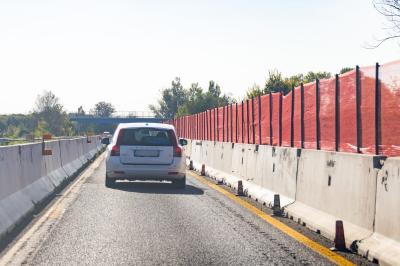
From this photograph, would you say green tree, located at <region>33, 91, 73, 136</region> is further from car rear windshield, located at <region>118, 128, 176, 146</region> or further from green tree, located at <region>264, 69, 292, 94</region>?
car rear windshield, located at <region>118, 128, 176, 146</region>

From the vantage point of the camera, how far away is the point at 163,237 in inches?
340

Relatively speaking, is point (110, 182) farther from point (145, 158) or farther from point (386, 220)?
point (386, 220)

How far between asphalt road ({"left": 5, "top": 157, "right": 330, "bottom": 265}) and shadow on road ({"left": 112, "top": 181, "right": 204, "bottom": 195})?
1.85 meters

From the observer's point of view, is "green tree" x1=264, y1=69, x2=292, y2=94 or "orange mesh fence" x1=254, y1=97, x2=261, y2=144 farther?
"green tree" x1=264, y1=69, x2=292, y2=94

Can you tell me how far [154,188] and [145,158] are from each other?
0.75 meters

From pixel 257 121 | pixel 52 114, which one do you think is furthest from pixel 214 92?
pixel 257 121

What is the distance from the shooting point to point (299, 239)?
848 centimetres

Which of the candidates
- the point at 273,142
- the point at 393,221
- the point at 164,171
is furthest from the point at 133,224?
the point at 273,142

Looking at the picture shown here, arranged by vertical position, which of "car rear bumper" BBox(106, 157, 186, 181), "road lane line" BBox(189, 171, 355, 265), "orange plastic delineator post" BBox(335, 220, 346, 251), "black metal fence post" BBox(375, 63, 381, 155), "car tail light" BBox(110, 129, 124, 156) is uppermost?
"black metal fence post" BBox(375, 63, 381, 155)

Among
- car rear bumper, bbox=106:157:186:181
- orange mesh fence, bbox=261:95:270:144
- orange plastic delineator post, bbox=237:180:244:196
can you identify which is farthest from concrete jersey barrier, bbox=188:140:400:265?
orange mesh fence, bbox=261:95:270:144

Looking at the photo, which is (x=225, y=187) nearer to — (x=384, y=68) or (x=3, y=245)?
(x=384, y=68)

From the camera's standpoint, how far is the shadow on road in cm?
1536

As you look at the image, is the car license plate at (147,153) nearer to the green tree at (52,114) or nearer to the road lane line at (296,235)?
the road lane line at (296,235)

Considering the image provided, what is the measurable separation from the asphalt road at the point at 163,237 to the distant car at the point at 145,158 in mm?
2929
